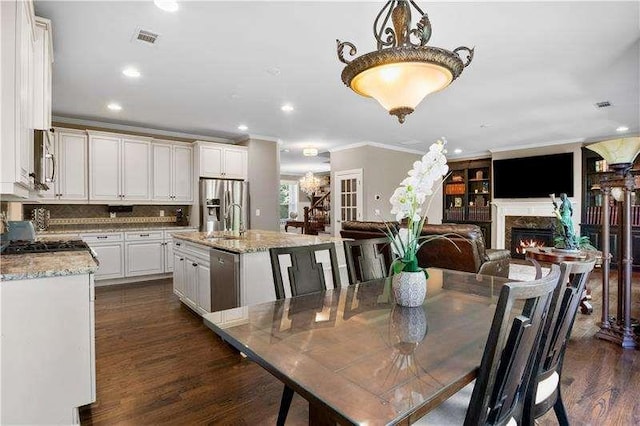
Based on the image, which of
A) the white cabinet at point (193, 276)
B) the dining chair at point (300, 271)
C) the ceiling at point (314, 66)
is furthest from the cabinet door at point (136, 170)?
the dining chair at point (300, 271)

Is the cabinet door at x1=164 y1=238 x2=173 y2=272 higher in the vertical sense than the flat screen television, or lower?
lower

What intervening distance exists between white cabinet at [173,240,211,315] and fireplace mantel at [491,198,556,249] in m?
7.05

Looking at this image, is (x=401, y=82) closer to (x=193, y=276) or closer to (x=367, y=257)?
(x=367, y=257)

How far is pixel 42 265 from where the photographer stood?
177cm

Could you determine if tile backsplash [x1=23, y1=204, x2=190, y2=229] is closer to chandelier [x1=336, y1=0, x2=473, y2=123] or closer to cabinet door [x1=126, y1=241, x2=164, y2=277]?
cabinet door [x1=126, y1=241, x2=164, y2=277]

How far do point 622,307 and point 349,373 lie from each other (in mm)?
3437

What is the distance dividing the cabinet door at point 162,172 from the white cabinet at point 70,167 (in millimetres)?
964

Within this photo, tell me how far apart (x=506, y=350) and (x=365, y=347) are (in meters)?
0.41

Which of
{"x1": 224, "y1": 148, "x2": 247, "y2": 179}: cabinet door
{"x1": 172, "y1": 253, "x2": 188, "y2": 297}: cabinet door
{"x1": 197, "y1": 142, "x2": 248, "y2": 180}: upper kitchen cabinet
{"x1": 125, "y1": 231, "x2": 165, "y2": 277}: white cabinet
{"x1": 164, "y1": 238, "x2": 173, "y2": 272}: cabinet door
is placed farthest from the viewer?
{"x1": 224, "y1": 148, "x2": 247, "y2": 179}: cabinet door

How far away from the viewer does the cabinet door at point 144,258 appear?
5195mm

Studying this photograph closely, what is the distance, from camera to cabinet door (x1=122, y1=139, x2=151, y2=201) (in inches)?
211

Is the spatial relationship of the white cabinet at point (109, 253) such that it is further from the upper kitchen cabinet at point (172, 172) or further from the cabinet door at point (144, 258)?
the upper kitchen cabinet at point (172, 172)

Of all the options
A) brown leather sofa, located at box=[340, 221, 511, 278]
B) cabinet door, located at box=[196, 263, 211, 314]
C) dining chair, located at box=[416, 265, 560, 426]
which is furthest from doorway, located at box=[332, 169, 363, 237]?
dining chair, located at box=[416, 265, 560, 426]

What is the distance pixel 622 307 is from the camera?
3.02 meters
